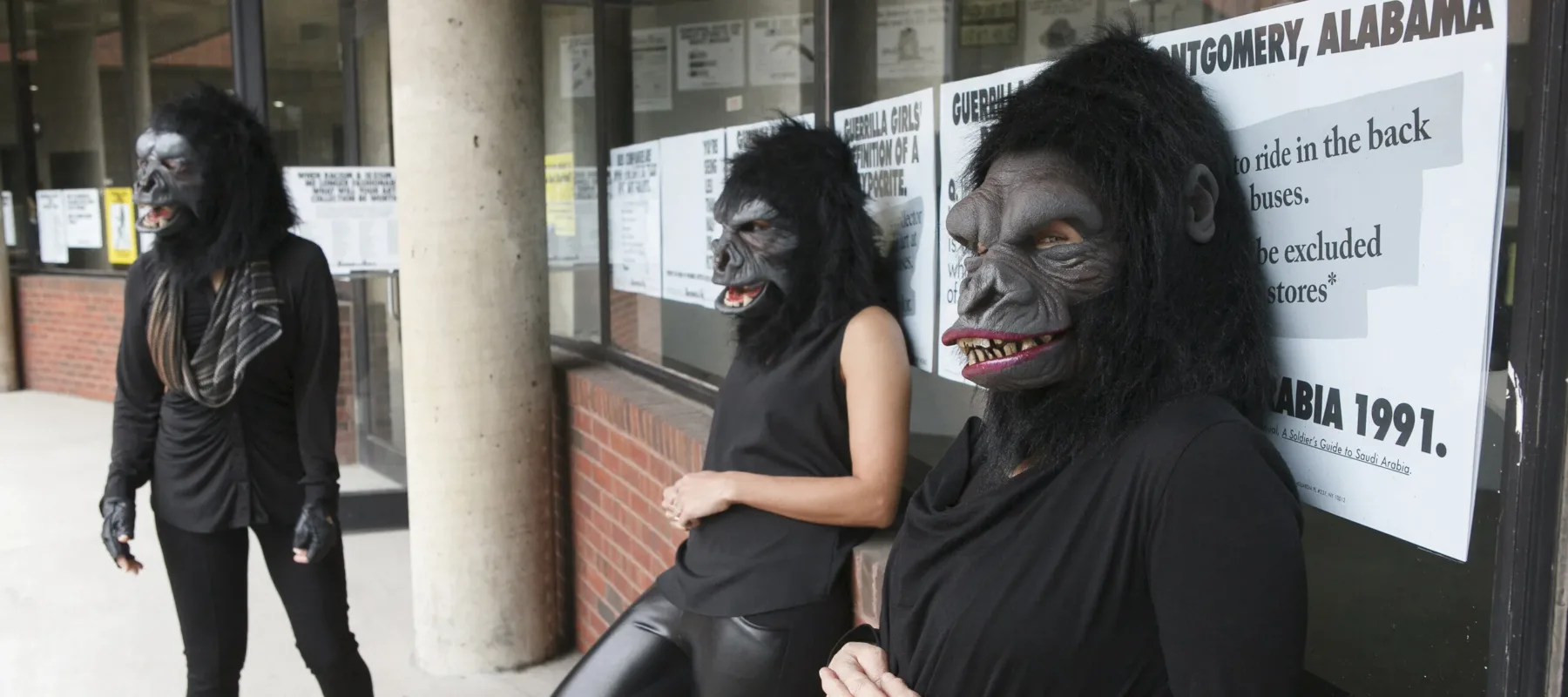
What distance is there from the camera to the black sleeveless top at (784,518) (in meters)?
2.50

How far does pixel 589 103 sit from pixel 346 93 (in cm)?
186

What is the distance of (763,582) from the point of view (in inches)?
98.2

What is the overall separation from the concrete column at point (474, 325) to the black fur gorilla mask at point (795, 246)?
193 centimetres

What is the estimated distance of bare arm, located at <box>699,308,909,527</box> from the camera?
7.91ft

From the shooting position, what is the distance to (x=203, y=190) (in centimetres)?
322

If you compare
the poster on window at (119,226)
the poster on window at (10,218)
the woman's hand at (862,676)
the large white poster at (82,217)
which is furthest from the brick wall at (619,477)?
the poster on window at (10,218)

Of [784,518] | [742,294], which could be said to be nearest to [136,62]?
[742,294]

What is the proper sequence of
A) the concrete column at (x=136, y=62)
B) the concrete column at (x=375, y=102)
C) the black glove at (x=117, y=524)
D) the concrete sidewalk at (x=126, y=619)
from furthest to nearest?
the concrete column at (x=136, y=62) < the concrete column at (x=375, y=102) < the concrete sidewalk at (x=126, y=619) < the black glove at (x=117, y=524)

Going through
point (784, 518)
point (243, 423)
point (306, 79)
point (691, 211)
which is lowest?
point (784, 518)

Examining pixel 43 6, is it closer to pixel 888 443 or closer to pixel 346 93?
pixel 346 93

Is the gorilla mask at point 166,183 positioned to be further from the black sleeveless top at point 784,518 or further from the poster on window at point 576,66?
the poster on window at point 576,66

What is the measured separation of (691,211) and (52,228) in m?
9.76

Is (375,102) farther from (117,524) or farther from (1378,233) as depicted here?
(1378,233)

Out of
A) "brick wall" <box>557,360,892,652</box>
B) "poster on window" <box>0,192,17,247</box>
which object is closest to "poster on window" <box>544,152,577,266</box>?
"brick wall" <box>557,360,892,652</box>
